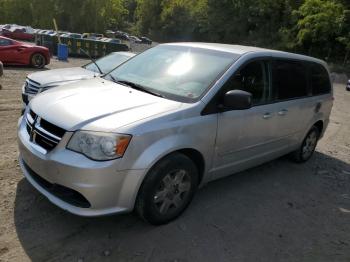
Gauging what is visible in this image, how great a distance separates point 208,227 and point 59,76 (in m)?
4.82

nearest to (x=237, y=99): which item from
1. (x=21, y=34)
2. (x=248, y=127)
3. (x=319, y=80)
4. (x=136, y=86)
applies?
(x=248, y=127)

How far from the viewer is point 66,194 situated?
141 inches

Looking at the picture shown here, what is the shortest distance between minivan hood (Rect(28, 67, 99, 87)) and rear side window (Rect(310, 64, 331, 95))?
4125mm

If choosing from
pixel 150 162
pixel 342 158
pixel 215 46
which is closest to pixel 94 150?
pixel 150 162

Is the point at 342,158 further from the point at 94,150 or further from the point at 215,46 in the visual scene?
the point at 94,150

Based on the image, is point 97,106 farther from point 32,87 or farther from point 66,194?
point 32,87

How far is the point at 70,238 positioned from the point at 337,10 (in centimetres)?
4338

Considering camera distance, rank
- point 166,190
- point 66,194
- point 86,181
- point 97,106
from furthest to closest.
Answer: point 166,190 < point 97,106 < point 66,194 < point 86,181

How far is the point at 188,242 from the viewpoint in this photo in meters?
3.77

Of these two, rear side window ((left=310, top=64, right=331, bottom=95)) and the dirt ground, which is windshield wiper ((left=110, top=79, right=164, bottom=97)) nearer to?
the dirt ground

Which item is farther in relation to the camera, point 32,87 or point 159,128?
A: point 32,87

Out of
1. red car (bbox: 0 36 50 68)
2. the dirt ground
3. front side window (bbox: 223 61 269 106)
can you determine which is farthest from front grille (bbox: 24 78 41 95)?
red car (bbox: 0 36 50 68)

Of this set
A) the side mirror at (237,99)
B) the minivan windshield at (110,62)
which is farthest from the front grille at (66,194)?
the minivan windshield at (110,62)

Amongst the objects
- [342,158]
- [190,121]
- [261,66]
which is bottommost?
[342,158]
